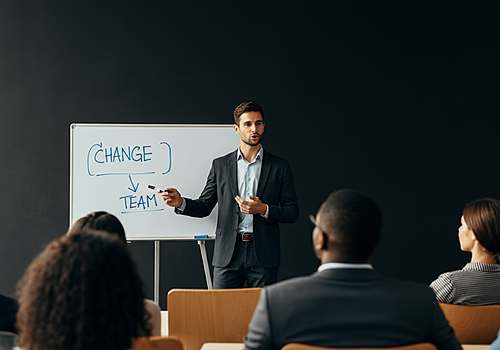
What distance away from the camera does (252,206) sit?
2912 millimetres

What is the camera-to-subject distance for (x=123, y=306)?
987 millimetres

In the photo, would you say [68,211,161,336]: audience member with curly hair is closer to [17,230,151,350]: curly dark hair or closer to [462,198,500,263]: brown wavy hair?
[17,230,151,350]: curly dark hair

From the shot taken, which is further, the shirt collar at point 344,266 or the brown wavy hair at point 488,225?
the brown wavy hair at point 488,225

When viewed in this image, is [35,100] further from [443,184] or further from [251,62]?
[443,184]

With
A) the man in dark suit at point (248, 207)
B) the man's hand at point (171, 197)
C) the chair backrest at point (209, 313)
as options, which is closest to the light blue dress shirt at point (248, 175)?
the man in dark suit at point (248, 207)

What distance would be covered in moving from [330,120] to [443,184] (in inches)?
47.7

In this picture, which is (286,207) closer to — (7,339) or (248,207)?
(248,207)

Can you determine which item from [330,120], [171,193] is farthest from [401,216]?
[171,193]

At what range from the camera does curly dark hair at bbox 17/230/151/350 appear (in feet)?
3.10

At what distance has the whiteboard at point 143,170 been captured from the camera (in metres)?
3.60

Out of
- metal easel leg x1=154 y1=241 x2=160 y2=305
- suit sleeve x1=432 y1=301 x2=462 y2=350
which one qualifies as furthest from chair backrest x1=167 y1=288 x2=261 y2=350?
metal easel leg x1=154 y1=241 x2=160 y2=305

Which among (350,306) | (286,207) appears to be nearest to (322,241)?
(350,306)

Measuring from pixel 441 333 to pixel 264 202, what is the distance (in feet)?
6.34

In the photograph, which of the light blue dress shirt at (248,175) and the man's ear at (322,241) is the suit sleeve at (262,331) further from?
the light blue dress shirt at (248,175)
